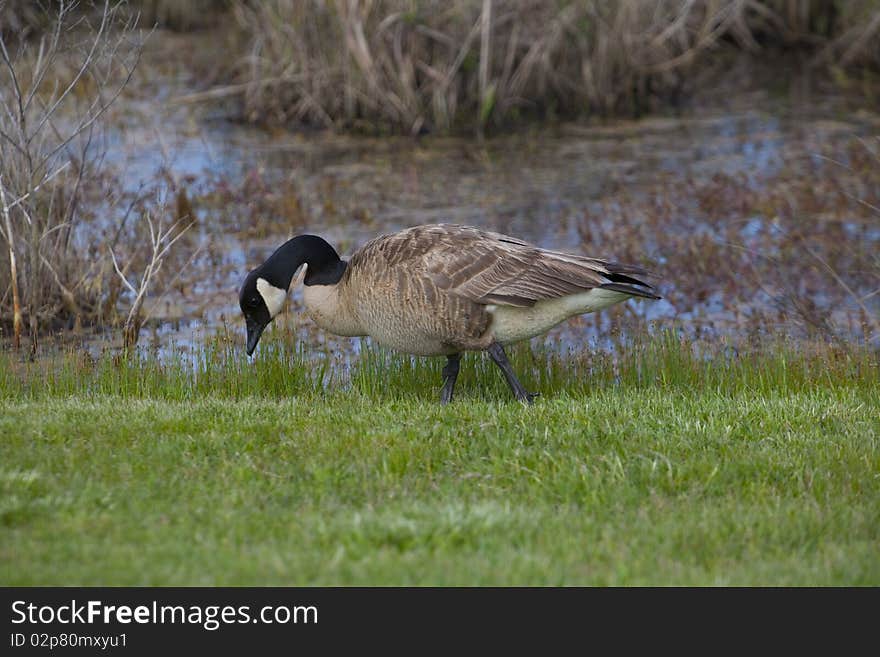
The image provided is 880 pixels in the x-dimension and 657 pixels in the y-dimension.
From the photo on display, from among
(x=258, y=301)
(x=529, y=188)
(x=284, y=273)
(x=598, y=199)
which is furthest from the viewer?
(x=529, y=188)

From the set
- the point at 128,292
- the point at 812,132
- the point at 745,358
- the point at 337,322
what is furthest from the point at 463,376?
the point at 812,132

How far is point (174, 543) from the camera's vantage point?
17.1ft

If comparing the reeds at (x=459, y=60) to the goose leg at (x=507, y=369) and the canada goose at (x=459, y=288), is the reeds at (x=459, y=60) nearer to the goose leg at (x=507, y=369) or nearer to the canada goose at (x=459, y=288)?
the canada goose at (x=459, y=288)

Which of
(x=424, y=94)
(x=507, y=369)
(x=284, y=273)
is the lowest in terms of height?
(x=507, y=369)

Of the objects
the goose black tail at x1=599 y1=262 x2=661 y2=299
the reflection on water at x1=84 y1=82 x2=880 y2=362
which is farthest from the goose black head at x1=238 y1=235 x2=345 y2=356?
the reflection on water at x1=84 y1=82 x2=880 y2=362

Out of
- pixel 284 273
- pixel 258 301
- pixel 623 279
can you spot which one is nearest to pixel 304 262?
pixel 284 273

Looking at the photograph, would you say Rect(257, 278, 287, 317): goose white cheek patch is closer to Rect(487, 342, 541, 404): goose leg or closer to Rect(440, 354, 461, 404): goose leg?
Rect(440, 354, 461, 404): goose leg

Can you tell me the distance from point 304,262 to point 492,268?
4.64 feet

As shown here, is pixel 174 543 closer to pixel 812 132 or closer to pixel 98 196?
pixel 98 196

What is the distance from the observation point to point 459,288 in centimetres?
805

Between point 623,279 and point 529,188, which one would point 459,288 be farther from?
point 529,188

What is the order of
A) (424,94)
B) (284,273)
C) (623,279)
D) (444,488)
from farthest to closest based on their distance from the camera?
(424,94) < (284,273) < (623,279) < (444,488)

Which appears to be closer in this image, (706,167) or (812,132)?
(706,167)

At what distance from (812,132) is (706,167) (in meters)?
2.29
